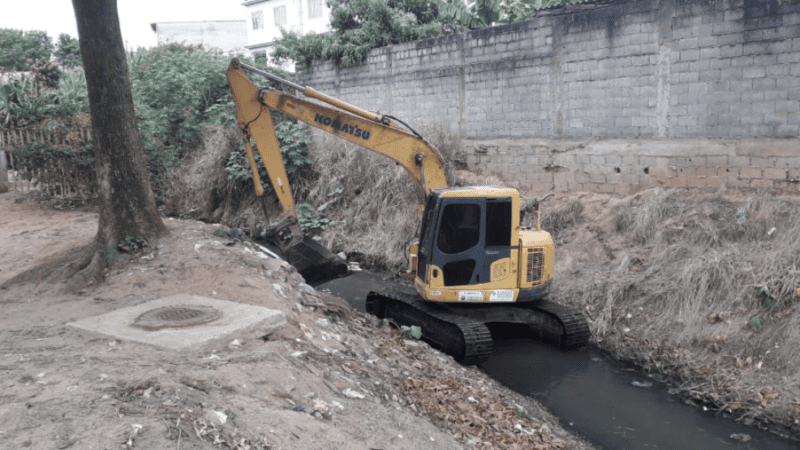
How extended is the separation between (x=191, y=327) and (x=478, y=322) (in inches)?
137

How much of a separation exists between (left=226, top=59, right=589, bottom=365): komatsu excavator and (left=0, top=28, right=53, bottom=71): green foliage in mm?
18238

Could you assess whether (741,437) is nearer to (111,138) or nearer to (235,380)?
(235,380)

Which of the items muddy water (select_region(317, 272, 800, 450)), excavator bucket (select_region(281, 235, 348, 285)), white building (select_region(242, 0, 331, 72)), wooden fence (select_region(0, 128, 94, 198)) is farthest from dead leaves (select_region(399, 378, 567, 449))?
white building (select_region(242, 0, 331, 72))

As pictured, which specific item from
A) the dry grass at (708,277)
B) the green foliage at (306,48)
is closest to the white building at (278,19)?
the green foliage at (306,48)

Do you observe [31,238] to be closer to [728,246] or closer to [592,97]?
[592,97]

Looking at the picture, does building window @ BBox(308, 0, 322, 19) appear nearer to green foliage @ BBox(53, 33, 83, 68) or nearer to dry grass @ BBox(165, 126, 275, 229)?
green foliage @ BBox(53, 33, 83, 68)

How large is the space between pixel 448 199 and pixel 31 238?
7.12 metres

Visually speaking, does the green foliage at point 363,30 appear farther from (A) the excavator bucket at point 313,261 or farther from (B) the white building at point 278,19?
(B) the white building at point 278,19

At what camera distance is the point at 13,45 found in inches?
886

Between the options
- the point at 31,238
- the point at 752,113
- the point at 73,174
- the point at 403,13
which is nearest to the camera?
the point at 752,113

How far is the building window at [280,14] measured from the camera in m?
32.9

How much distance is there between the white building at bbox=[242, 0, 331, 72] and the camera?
105 feet

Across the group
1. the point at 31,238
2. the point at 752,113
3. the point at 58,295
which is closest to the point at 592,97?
the point at 752,113

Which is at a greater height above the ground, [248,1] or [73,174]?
[248,1]
